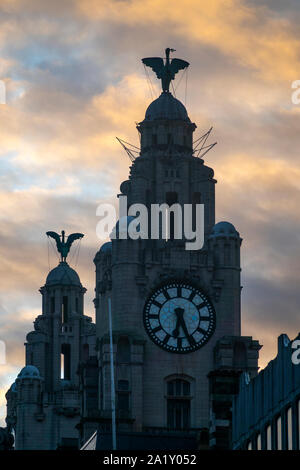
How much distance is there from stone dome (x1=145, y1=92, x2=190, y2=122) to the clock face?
17.1 meters

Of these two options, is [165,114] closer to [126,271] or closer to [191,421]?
[126,271]

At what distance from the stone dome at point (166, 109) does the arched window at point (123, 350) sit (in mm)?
21921

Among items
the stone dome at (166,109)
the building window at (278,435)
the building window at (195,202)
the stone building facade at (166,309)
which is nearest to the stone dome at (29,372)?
the stone building facade at (166,309)

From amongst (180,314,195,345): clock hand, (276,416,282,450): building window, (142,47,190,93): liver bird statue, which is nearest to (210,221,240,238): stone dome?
(180,314,195,345): clock hand

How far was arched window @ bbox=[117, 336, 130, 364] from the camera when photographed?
14438 cm

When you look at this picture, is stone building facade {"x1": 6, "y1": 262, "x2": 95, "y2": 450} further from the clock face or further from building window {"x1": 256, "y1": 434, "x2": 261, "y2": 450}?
building window {"x1": 256, "y1": 434, "x2": 261, "y2": 450}

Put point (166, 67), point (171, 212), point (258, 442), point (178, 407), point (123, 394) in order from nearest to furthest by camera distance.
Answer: point (258, 442), point (123, 394), point (178, 407), point (171, 212), point (166, 67)

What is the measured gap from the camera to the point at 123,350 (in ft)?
475

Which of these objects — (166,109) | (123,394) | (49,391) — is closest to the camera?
(123,394)

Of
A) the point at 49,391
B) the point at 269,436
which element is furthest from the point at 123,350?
the point at 269,436

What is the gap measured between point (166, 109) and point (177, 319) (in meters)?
21.2

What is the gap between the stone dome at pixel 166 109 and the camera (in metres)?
157

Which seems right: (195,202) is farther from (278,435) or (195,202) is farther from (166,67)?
(278,435)

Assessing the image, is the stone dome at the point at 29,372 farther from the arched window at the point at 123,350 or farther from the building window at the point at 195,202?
the arched window at the point at 123,350
